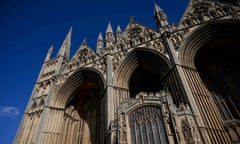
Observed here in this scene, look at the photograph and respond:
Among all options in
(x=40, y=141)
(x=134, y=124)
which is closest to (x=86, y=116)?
(x=40, y=141)

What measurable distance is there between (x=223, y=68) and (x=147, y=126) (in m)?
8.46

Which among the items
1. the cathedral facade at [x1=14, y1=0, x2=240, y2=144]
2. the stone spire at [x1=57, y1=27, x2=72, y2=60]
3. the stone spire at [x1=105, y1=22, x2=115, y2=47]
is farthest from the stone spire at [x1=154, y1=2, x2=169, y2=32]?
the stone spire at [x1=57, y1=27, x2=72, y2=60]

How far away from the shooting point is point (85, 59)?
18.0 m

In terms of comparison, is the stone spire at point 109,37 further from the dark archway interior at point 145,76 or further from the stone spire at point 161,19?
the stone spire at point 161,19

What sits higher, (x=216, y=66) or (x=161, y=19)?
(x=161, y=19)

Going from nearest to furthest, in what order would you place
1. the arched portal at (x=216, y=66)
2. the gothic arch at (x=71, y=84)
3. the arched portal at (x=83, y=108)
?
1. the arched portal at (x=216, y=66)
2. the arched portal at (x=83, y=108)
3. the gothic arch at (x=71, y=84)

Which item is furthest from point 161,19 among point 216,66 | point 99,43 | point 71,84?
point 71,84

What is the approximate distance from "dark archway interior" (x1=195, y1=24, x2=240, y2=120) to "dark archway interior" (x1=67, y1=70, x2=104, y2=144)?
341 inches

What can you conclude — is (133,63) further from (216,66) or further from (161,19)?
(216,66)

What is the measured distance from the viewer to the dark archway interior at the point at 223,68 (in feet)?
37.2

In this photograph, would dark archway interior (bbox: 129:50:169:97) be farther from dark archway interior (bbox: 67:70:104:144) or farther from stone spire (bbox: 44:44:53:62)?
stone spire (bbox: 44:44:53:62)

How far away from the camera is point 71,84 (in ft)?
54.6

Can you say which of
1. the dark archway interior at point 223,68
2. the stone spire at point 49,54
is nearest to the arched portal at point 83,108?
the stone spire at point 49,54

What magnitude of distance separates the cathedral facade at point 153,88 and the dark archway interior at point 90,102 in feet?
0.33
